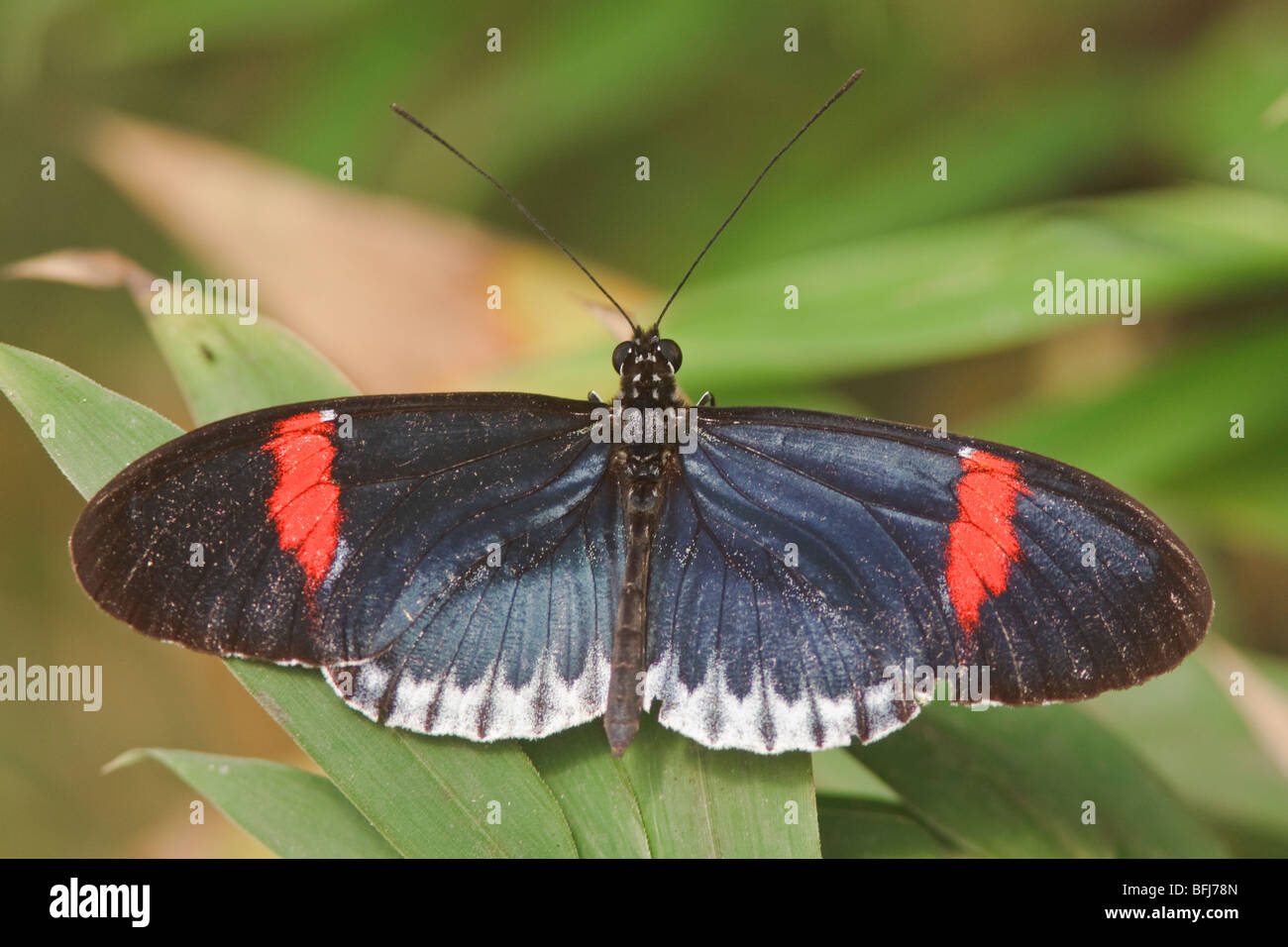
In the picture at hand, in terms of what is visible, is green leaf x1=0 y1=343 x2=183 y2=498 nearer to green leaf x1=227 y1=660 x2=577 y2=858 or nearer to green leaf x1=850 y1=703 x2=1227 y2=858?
green leaf x1=227 y1=660 x2=577 y2=858

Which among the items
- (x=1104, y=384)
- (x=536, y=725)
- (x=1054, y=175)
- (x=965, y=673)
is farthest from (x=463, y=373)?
(x=1054, y=175)

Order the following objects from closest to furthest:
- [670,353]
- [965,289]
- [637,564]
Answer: [637,564] < [670,353] < [965,289]

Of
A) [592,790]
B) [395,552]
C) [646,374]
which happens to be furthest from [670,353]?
[592,790]

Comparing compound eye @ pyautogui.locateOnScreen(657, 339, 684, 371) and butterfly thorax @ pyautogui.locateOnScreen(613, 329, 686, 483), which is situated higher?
compound eye @ pyautogui.locateOnScreen(657, 339, 684, 371)

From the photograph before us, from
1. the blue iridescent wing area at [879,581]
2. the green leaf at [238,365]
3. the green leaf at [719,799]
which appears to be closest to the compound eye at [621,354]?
the blue iridescent wing area at [879,581]

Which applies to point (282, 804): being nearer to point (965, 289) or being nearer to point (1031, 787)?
point (1031, 787)

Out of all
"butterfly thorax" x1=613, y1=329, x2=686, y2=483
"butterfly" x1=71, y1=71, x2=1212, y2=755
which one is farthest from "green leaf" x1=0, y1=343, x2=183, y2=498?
"butterfly thorax" x1=613, y1=329, x2=686, y2=483

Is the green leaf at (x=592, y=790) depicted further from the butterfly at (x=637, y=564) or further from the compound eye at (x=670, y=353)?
the compound eye at (x=670, y=353)
